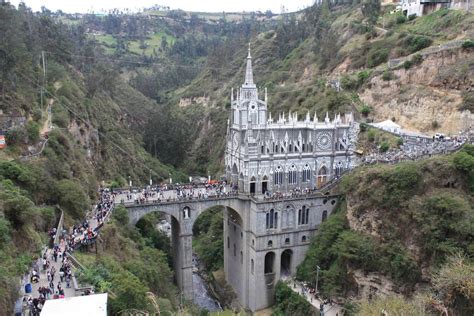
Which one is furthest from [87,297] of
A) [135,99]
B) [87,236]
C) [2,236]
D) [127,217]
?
[135,99]

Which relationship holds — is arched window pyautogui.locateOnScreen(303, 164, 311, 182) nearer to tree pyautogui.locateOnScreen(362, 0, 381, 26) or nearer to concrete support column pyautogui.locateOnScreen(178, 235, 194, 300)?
concrete support column pyautogui.locateOnScreen(178, 235, 194, 300)

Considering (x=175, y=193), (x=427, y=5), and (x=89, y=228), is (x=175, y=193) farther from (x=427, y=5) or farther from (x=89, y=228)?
(x=427, y=5)

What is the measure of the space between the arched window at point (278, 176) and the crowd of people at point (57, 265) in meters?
19.9

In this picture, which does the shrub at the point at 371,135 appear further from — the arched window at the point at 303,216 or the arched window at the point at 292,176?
the arched window at the point at 303,216

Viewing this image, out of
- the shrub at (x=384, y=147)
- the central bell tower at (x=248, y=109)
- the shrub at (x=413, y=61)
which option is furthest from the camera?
the shrub at (x=413, y=61)

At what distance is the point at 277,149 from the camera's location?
5194 centimetres

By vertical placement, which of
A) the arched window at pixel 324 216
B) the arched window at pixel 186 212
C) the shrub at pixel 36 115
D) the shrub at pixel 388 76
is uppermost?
the shrub at pixel 388 76

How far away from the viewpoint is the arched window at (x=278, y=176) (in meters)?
52.1

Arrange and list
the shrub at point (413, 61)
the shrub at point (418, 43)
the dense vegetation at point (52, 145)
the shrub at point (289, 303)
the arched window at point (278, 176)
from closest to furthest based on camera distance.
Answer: the dense vegetation at point (52, 145)
the shrub at point (289, 303)
the arched window at point (278, 176)
the shrub at point (413, 61)
the shrub at point (418, 43)

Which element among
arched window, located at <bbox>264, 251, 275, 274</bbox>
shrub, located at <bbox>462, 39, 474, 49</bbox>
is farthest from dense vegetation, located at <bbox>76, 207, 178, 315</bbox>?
shrub, located at <bbox>462, 39, 474, 49</bbox>

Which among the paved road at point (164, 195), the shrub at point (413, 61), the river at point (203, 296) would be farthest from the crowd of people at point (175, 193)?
the shrub at point (413, 61)

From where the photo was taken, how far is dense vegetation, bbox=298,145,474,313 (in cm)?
4034

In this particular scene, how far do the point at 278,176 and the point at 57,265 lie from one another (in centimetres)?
2844

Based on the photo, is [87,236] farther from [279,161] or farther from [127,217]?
[279,161]
